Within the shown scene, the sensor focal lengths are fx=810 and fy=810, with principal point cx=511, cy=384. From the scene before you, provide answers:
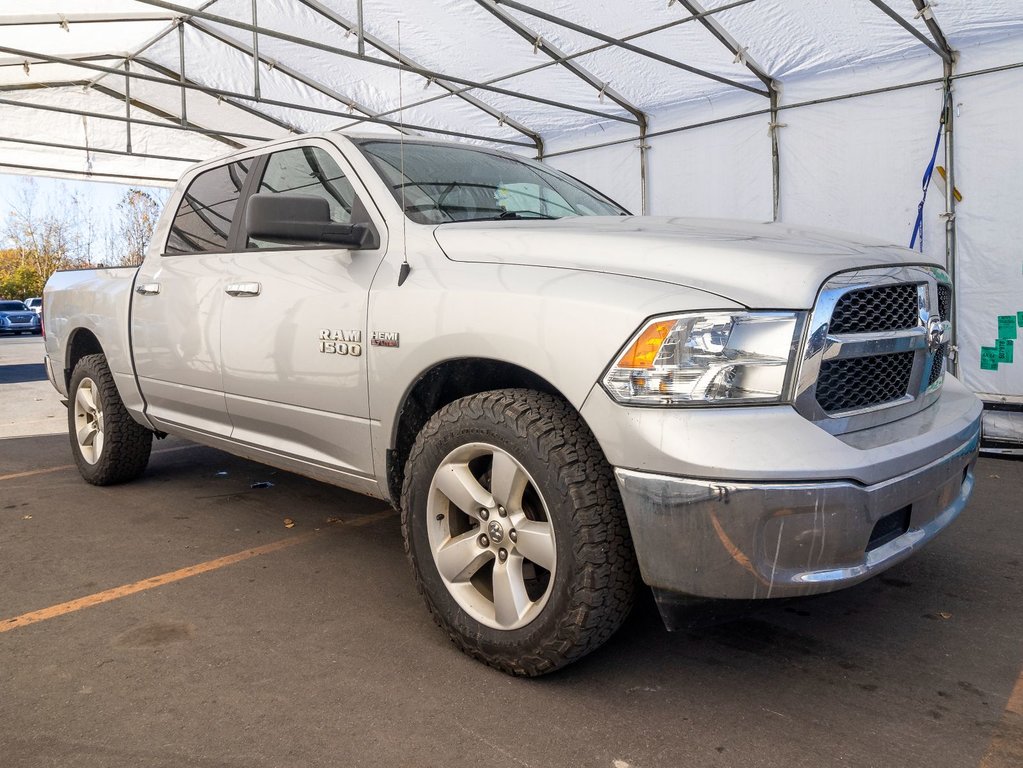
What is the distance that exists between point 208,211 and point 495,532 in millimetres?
2495

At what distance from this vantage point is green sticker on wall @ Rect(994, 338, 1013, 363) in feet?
24.0

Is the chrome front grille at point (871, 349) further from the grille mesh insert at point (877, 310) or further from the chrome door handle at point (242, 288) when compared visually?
the chrome door handle at point (242, 288)

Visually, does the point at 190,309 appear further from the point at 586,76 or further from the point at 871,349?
the point at 586,76

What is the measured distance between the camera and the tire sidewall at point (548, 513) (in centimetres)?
216

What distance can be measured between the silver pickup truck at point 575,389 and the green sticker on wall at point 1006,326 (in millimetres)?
5247

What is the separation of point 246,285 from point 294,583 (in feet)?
4.05

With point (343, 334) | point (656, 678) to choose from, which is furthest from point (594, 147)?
point (656, 678)

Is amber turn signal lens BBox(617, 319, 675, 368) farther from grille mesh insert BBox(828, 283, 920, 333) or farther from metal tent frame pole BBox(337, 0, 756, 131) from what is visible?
metal tent frame pole BBox(337, 0, 756, 131)

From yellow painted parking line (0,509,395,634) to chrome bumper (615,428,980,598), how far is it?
6.78 ft

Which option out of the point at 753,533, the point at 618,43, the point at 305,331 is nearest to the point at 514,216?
the point at 305,331

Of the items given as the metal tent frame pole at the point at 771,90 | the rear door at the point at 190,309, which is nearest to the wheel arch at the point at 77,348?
the rear door at the point at 190,309

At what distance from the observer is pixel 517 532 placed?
2312mm

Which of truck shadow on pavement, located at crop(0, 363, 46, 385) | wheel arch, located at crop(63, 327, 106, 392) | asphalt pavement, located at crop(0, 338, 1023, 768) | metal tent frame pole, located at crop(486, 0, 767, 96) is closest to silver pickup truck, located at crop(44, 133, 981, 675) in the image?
asphalt pavement, located at crop(0, 338, 1023, 768)

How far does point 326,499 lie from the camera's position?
4512 mm
